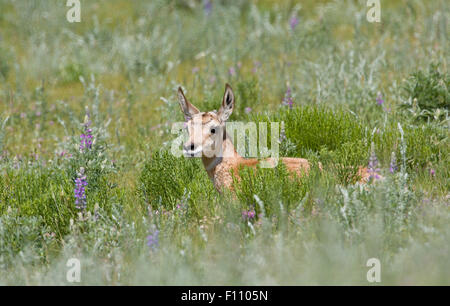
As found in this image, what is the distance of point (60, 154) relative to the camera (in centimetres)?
732

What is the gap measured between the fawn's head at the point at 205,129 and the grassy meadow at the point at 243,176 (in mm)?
392

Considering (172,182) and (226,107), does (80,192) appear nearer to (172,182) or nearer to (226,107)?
(172,182)

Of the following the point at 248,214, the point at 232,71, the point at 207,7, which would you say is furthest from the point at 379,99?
the point at 207,7

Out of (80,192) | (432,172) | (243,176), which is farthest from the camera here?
(432,172)

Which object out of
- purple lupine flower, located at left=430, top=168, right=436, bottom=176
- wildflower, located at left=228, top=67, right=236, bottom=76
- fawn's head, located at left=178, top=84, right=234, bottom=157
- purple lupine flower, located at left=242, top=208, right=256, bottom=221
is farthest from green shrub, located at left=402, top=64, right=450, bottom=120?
wildflower, located at left=228, top=67, right=236, bottom=76

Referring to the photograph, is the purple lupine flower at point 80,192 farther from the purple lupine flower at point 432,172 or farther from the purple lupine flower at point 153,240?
the purple lupine flower at point 432,172

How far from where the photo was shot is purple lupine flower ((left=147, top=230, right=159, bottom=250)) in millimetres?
4488

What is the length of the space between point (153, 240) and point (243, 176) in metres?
1.28

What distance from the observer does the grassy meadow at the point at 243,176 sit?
4.16 m

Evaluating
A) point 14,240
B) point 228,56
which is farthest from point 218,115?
point 228,56

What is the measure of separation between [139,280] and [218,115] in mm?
2428

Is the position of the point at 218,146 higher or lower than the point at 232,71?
lower

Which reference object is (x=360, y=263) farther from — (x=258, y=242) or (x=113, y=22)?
(x=113, y=22)

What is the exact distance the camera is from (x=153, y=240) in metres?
4.63
